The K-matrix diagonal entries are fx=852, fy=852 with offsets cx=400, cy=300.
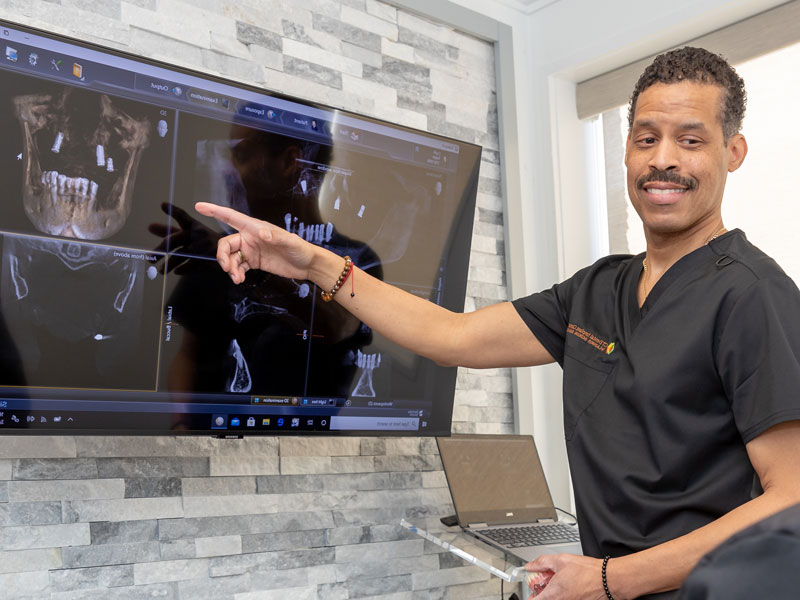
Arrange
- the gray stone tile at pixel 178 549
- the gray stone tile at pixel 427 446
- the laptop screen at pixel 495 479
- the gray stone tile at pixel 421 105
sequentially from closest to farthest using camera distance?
the gray stone tile at pixel 178 549
the laptop screen at pixel 495 479
the gray stone tile at pixel 427 446
the gray stone tile at pixel 421 105

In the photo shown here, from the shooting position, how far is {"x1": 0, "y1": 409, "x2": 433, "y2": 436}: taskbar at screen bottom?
1.89m

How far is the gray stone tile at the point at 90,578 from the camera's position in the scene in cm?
206

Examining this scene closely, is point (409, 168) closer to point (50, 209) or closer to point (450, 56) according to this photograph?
point (450, 56)

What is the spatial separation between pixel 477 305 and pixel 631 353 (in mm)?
1478

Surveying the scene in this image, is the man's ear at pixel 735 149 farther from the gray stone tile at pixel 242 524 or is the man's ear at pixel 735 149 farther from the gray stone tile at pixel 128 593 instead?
the gray stone tile at pixel 128 593

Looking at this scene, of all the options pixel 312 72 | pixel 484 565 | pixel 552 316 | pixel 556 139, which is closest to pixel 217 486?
pixel 484 565

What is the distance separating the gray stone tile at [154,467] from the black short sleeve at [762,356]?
143 cm

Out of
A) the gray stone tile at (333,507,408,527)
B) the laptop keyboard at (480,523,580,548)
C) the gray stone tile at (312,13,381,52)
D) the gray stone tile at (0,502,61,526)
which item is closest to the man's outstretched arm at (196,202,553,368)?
the laptop keyboard at (480,523,580,548)

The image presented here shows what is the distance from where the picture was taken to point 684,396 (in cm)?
150

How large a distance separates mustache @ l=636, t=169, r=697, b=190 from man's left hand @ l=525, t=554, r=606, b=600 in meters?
0.71

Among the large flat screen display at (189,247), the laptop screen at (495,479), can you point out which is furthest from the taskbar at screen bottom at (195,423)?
the laptop screen at (495,479)

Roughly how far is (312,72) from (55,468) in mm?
1417

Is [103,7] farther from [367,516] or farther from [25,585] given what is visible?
[367,516]

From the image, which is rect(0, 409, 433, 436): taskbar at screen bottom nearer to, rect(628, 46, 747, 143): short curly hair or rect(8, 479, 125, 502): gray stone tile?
rect(8, 479, 125, 502): gray stone tile
